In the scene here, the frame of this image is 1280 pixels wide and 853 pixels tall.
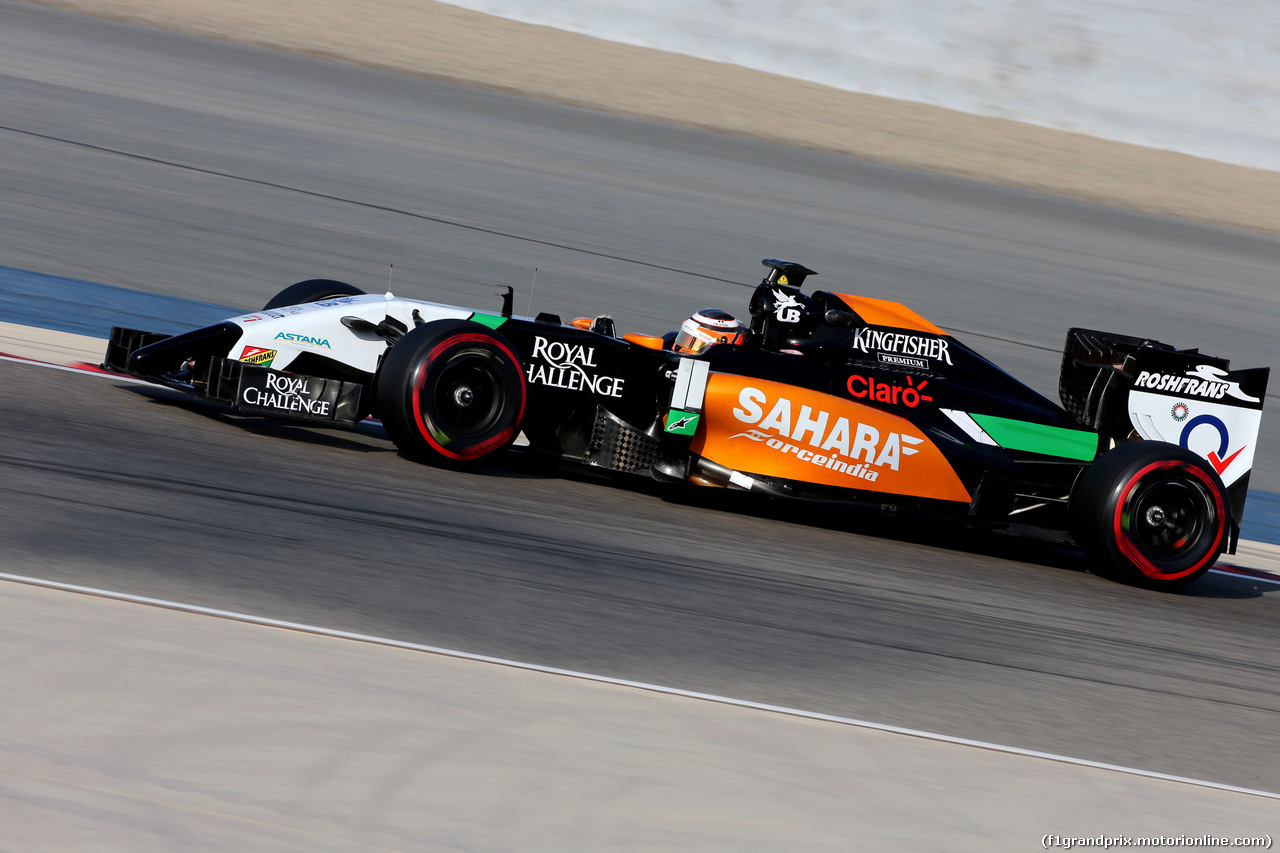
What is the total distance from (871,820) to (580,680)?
3.85ft

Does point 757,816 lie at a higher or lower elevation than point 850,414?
lower

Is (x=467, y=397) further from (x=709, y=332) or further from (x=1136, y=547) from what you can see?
(x=1136, y=547)

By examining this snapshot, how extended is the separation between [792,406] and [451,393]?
183cm

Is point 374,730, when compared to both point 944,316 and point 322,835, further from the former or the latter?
point 944,316

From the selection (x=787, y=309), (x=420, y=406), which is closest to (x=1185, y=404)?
(x=787, y=309)

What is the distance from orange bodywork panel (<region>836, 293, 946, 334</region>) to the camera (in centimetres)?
805

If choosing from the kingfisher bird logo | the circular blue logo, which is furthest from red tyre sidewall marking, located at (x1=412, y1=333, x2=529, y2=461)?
the circular blue logo

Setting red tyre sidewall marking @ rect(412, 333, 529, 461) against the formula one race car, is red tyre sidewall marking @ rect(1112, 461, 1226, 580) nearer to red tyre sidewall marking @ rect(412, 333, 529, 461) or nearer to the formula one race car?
the formula one race car

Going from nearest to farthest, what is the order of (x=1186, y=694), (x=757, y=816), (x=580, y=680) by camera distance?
(x=757, y=816)
(x=580, y=680)
(x=1186, y=694)

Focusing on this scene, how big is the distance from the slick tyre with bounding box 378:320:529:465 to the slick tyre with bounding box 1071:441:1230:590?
10.5ft

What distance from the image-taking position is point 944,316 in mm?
16812

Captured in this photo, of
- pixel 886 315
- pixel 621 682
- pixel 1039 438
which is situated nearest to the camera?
pixel 621 682

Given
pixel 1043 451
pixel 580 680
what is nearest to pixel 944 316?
pixel 1043 451

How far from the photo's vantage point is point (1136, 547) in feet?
25.3
